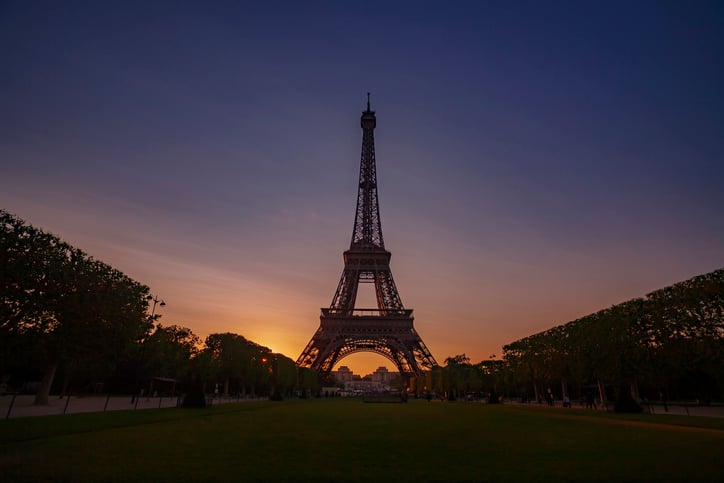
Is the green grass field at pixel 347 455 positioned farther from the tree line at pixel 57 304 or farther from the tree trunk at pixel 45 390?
the tree trunk at pixel 45 390

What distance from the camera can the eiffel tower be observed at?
87812mm

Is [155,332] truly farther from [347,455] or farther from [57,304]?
[347,455]

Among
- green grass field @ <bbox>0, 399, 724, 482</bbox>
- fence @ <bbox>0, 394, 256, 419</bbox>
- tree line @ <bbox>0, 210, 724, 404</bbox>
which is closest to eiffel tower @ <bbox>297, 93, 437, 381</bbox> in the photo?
tree line @ <bbox>0, 210, 724, 404</bbox>

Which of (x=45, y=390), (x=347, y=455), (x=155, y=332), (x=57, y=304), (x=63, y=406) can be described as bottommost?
(x=347, y=455)

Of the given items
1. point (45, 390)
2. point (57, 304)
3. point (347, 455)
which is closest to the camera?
point (347, 455)

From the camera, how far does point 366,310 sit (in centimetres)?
9344

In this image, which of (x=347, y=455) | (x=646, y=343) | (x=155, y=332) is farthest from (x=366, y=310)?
(x=347, y=455)

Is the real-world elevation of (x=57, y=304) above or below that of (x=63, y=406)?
above

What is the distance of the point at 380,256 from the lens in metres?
91.2

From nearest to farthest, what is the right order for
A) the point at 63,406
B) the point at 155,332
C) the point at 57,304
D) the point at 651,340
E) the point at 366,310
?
1. the point at 57,304
2. the point at 63,406
3. the point at 651,340
4. the point at 155,332
5. the point at 366,310

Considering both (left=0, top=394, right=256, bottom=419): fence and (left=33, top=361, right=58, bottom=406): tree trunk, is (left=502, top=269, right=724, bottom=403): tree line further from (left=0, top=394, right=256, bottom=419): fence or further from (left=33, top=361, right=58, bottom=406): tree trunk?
(left=33, top=361, right=58, bottom=406): tree trunk

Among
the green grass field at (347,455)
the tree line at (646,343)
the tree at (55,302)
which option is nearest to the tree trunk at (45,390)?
the tree at (55,302)

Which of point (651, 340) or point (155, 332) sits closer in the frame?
point (651, 340)

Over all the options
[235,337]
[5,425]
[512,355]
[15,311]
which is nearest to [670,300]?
[512,355]
